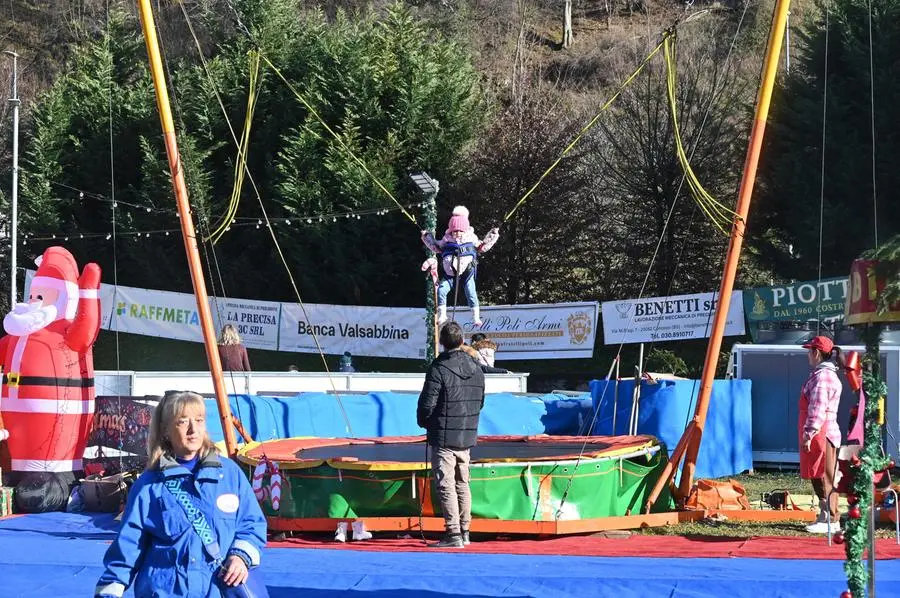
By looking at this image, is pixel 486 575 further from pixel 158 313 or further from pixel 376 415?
pixel 158 313

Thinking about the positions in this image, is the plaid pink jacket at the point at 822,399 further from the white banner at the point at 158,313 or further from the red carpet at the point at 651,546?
the white banner at the point at 158,313

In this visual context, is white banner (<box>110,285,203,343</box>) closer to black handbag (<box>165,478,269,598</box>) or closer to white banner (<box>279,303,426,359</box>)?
white banner (<box>279,303,426,359</box>)

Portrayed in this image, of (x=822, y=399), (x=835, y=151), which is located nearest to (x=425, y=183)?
(x=822, y=399)

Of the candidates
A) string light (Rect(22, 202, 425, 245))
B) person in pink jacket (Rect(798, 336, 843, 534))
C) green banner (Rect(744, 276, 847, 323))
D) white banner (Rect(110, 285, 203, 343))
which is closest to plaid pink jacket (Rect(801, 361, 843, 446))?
person in pink jacket (Rect(798, 336, 843, 534))

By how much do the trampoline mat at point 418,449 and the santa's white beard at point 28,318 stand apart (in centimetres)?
274

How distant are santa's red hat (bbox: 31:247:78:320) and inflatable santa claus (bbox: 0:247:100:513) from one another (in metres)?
0.01

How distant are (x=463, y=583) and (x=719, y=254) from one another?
72.8ft

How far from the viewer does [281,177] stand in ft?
100

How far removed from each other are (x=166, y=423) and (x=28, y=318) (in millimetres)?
8349

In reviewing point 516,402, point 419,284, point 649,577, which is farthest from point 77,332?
point 419,284

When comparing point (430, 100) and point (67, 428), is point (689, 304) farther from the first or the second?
point (67, 428)

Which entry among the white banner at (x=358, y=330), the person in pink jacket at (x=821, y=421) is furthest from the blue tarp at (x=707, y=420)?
A: the white banner at (x=358, y=330)

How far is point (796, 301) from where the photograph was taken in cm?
2188

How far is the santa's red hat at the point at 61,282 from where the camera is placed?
12180mm
